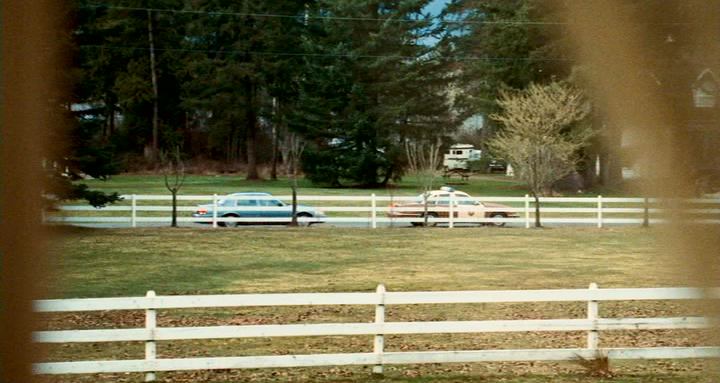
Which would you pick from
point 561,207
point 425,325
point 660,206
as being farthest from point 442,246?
point 660,206

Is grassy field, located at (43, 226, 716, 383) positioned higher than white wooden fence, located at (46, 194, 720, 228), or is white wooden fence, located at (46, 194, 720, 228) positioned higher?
white wooden fence, located at (46, 194, 720, 228)

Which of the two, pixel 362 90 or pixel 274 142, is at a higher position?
pixel 362 90

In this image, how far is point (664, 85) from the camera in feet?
2.07

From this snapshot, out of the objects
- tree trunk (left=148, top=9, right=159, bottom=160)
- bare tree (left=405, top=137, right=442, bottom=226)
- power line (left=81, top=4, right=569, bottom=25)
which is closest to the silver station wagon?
bare tree (left=405, top=137, right=442, bottom=226)

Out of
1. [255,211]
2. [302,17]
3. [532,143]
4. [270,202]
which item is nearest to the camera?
[302,17]

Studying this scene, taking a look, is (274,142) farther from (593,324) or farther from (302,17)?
(593,324)

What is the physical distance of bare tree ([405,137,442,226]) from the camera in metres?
22.6

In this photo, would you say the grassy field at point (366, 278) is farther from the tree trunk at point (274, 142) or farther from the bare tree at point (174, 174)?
the tree trunk at point (274, 142)

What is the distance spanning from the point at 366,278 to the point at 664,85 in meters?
11.7

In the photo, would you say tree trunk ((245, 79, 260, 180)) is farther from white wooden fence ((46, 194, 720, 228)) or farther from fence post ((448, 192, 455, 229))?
fence post ((448, 192, 455, 229))

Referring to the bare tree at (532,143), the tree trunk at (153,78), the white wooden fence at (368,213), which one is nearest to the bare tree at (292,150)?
the white wooden fence at (368,213)

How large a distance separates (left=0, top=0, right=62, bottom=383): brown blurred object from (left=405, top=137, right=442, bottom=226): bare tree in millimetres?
20782

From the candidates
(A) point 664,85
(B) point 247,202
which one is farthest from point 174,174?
(A) point 664,85

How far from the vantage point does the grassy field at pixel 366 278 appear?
441cm
